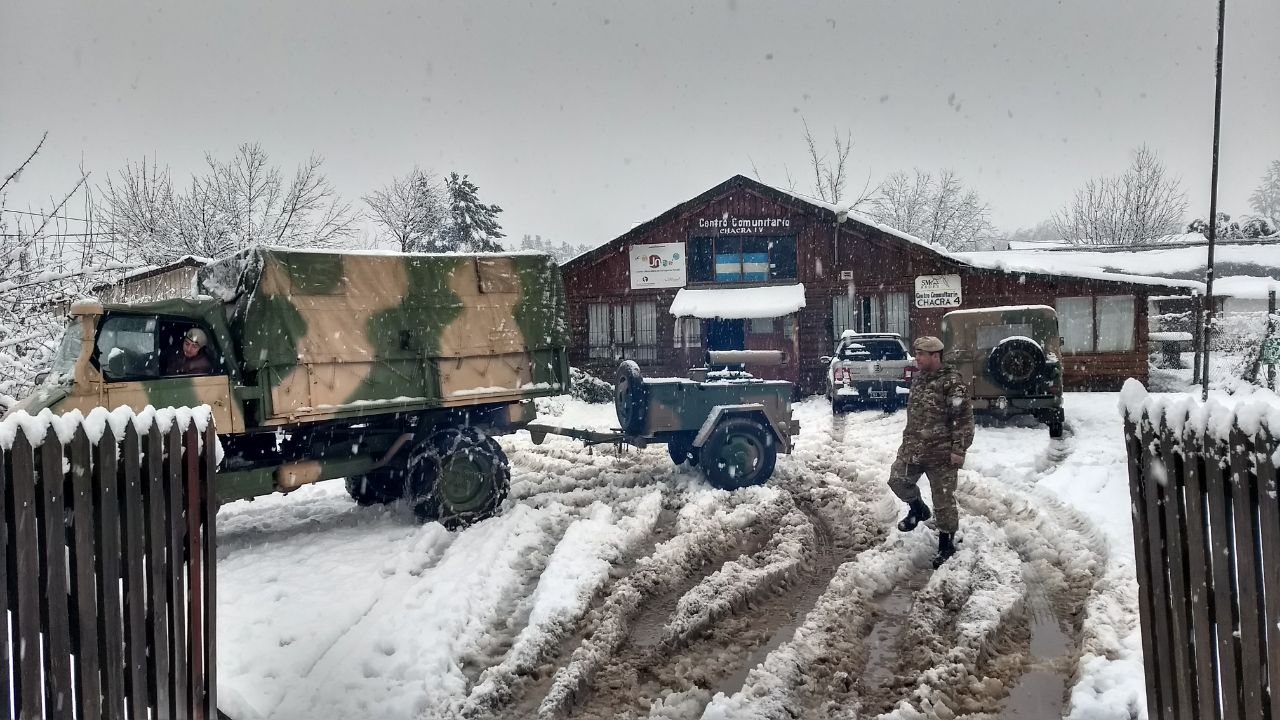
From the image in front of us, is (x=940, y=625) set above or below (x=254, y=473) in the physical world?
below

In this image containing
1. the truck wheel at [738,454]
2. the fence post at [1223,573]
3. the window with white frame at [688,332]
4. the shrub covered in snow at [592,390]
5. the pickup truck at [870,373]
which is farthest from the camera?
the window with white frame at [688,332]

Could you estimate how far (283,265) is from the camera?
22.5ft

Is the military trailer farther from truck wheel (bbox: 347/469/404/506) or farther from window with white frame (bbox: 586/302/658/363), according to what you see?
window with white frame (bbox: 586/302/658/363)

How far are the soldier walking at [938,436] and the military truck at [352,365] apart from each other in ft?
12.3

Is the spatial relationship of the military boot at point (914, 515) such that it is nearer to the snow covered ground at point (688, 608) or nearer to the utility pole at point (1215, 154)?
the snow covered ground at point (688, 608)

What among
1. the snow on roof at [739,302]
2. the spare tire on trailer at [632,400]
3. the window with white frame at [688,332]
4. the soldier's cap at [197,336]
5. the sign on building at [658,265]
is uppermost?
the sign on building at [658,265]

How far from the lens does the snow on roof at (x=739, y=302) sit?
69.3 ft

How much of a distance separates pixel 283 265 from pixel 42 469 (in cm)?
426

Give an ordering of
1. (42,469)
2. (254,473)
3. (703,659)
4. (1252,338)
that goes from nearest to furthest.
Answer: (42,469) < (703,659) < (254,473) < (1252,338)

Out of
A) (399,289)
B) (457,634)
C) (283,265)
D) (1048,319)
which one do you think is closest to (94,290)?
(283,265)

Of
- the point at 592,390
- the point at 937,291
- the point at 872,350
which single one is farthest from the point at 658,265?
the point at 872,350

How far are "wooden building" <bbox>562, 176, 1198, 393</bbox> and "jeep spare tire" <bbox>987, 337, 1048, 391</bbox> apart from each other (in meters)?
9.28

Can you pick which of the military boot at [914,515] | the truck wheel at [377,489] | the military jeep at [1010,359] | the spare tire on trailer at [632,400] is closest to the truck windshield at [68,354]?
the truck wheel at [377,489]

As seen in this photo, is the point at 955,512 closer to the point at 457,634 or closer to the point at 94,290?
the point at 457,634
